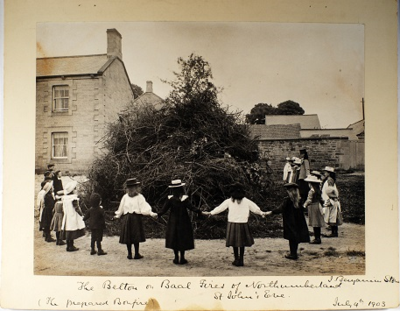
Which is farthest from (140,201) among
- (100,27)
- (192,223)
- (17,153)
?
(100,27)

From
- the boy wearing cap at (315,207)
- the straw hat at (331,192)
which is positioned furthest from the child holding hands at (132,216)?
the straw hat at (331,192)

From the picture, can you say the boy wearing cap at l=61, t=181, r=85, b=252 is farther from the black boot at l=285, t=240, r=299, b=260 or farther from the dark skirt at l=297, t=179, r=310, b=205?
the dark skirt at l=297, t=179, r=310, b=205

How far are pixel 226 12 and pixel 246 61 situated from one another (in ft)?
2.41

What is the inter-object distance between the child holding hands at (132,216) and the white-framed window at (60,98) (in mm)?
1534

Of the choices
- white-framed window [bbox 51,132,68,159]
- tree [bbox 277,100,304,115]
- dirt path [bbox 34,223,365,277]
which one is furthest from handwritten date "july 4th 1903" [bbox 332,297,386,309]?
white-framed window [bbox 51,132,68,159]

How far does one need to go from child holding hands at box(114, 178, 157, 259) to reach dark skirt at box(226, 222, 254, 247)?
3.52 feet

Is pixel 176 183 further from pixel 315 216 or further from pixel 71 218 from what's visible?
pixel 315 216

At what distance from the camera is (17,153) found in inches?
198

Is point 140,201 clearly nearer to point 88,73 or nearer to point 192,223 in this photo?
point 192,223

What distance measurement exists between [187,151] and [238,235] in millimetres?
1409

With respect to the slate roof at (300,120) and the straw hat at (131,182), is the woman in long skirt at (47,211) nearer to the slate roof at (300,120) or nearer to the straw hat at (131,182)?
the straw hat at (131,182)

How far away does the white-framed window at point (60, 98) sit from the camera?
5271mm

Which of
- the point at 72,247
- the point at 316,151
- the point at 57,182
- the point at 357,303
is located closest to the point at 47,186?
the point at 57,182

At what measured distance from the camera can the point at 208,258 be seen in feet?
16.5
